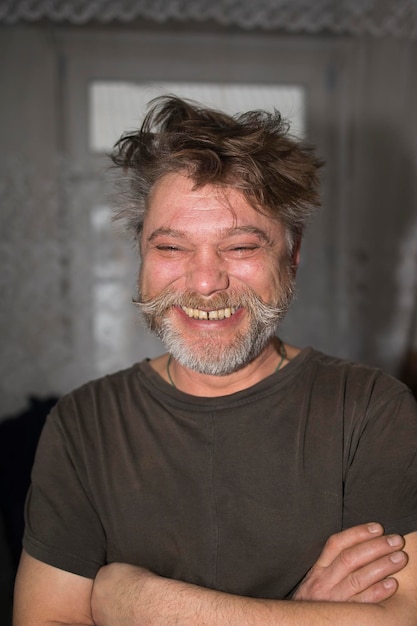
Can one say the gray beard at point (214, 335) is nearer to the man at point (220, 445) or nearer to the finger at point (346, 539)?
the man at point (220, 445)

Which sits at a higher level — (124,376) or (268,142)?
(268,142)

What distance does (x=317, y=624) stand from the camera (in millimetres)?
1255

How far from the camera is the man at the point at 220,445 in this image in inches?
54.4

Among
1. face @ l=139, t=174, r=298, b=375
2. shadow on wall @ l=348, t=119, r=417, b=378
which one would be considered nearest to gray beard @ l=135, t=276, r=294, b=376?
face @ l=139, t=174, r=298, b=375

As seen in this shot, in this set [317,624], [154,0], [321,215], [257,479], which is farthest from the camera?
[321,215]

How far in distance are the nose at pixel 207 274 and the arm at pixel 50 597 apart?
1.89 ft

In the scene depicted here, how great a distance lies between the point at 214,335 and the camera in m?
1.45

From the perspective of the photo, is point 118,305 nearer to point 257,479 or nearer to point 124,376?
point 124,376

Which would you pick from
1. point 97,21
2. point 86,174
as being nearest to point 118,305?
point 86,174

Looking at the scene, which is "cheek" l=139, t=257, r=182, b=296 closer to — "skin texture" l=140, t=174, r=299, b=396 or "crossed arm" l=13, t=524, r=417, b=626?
"skin texture" l=140, t=174, r=299, b=396

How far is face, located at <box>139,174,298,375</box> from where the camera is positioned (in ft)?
4.65

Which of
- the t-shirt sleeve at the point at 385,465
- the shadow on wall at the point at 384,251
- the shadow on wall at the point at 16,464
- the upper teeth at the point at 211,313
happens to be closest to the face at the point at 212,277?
the upper teeth at the point at 211,313

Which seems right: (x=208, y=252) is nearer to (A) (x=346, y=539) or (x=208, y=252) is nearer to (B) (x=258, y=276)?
(B) (x=258, y=276)

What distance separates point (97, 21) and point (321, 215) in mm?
1173
